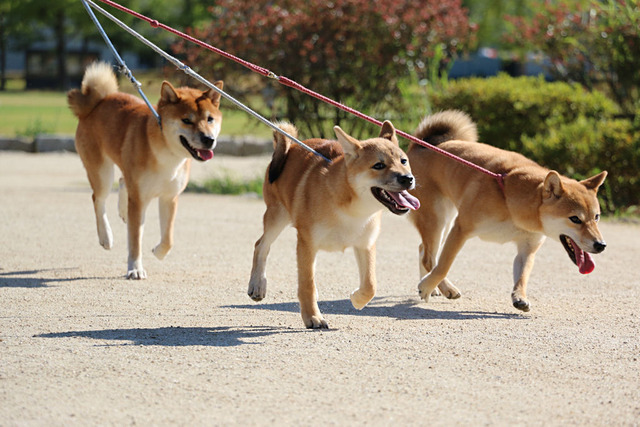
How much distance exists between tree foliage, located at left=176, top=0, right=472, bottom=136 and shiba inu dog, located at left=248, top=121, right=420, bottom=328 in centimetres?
733

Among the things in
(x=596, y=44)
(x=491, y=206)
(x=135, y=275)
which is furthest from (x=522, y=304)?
(x=596, y=44)

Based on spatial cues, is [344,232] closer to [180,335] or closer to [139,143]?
[180,335]

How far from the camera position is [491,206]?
20.2 feet

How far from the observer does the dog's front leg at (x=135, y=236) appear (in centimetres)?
720

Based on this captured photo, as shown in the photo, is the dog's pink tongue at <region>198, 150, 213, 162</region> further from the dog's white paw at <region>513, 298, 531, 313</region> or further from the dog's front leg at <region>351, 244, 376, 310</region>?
the dog's white paw at <region>513, 298, 531, 313</region>

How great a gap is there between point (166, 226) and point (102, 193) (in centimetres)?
95

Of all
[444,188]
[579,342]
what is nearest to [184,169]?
[444,188]

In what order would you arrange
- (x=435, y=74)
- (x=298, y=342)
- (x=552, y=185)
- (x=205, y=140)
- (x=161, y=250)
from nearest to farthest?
(x=298, y=342) → (x=552, y=185) → (x=205, y=140) → (x=161, y=250) → (x=435, y=74)

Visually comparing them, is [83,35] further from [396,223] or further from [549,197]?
[549,197]

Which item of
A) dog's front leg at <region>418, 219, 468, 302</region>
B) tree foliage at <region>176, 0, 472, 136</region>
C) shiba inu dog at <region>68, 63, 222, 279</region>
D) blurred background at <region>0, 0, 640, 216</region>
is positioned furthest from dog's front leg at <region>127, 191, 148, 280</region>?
tree foliage at <region>176, 0, 472, 136</region>

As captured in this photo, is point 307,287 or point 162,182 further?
point 162,182

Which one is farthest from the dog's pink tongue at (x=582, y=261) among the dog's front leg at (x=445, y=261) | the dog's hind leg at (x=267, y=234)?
the dog's hind leg at (x=267, y=234)

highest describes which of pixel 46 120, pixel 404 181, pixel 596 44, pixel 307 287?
pixel 404 181

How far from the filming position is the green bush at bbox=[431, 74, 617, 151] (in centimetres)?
1225
